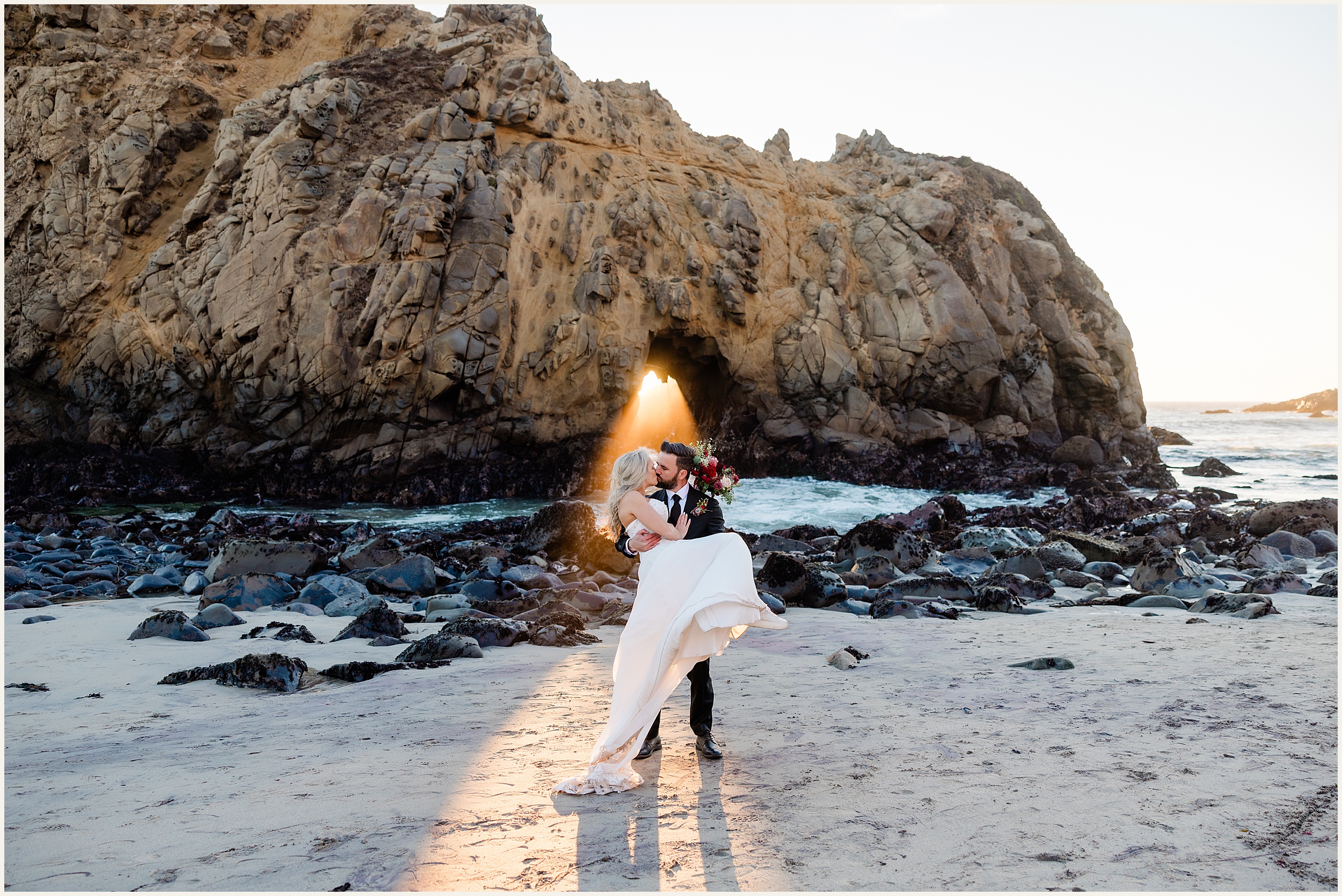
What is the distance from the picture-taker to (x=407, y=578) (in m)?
10.6

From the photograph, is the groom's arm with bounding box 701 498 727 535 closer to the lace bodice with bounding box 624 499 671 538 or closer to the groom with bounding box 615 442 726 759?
the groom with bounding box 615 442 726 759

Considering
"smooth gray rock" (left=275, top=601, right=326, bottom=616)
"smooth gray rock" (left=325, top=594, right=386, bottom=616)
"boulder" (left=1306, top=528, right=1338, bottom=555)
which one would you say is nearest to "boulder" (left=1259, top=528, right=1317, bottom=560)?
"boulder" (left=1306, top=528, right=1338, bottom=555)

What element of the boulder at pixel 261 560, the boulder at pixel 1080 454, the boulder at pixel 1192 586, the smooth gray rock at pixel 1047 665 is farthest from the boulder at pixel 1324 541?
the boulder at pixel 261 560

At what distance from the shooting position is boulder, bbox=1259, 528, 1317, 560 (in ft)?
42.2

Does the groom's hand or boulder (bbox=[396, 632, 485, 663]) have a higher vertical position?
the groom's hand

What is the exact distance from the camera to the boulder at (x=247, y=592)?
9.10 meters

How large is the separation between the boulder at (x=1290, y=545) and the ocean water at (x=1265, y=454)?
577cm

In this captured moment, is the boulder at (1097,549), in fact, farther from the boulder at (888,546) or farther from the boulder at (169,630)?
the boulder at (169,630)

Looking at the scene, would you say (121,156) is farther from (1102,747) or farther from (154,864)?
(1102,747)

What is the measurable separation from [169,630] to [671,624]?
5.50 meters

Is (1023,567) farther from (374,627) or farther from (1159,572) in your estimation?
(374,627)

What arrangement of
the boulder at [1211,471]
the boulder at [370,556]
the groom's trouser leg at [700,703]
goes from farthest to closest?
1. the boulder at [1211,471]
2. the boulder at [370,556]
3. the groom's trouser leg at [700,703]

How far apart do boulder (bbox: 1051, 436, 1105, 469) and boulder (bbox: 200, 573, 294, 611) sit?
24.9 metres

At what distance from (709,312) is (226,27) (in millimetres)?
19404
